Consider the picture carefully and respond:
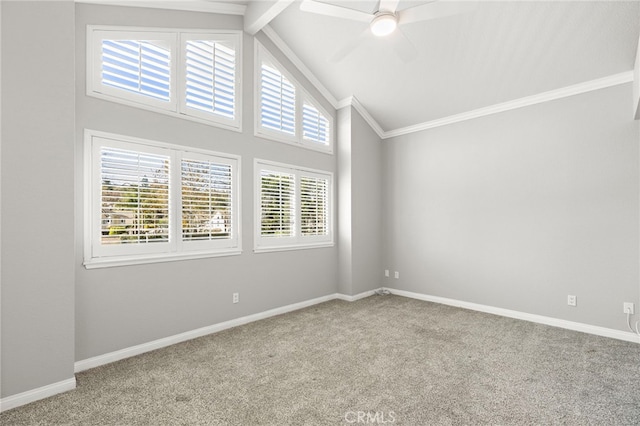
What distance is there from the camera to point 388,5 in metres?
2.37

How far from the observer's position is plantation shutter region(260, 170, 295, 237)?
4.12 m

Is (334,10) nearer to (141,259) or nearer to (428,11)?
(428,11)

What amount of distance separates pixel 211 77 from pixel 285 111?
1.12m

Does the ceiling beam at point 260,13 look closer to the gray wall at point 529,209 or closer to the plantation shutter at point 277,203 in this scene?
the plantation shutter at point 277,203

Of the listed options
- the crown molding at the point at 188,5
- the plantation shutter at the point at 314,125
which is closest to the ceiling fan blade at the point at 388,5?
the crown molding at the point at 188,5

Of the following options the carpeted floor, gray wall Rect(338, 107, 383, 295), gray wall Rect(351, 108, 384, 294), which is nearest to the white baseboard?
the carpeted floor

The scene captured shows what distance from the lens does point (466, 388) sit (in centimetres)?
237

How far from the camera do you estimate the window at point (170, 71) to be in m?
2.84

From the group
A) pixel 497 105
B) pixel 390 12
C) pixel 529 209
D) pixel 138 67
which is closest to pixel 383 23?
pixel 390 12

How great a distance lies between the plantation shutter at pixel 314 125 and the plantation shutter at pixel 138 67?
1.98 m

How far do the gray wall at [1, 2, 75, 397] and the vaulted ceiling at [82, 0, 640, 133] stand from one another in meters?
1.58

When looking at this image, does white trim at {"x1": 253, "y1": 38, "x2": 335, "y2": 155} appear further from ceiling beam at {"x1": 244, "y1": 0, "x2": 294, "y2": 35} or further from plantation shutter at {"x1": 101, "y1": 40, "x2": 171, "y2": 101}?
plantation shutter at {"x1": 101, "y1": 40, "x2": 171, "y2": 101}

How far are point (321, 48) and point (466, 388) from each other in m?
4.07

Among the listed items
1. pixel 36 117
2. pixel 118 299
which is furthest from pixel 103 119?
pixel 118 299
